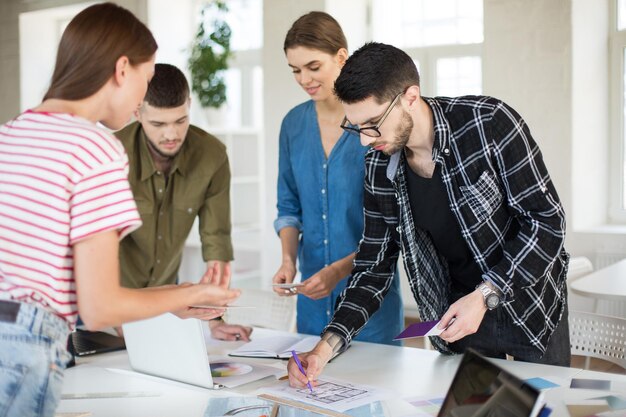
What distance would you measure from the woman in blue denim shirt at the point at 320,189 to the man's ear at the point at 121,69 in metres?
1.20

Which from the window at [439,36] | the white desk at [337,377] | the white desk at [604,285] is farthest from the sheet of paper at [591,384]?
the window at [439,36]

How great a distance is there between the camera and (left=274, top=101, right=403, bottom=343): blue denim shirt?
8.88 ft

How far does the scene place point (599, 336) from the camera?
2705 mm

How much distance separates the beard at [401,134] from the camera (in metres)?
2.15

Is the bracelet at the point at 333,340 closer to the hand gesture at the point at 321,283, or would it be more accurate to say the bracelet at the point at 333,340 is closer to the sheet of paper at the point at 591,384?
the hand gesture at the point at 321,283

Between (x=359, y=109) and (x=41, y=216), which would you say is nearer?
(x=41, y=216)

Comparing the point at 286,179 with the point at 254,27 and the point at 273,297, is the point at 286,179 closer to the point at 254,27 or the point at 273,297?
the point at 273,297

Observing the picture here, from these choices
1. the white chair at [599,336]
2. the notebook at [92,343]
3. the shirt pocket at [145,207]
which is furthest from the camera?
the shirt pocket at [145,207]

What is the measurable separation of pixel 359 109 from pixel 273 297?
1347 millimetres

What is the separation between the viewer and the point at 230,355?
2.45 m

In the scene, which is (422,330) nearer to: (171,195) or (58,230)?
(58,230)

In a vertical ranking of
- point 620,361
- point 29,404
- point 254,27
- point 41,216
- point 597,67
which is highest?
point 254,27

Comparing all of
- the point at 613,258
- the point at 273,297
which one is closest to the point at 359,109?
the point at 273,297

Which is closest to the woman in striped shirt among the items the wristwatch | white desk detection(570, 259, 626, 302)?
the wristwatch
